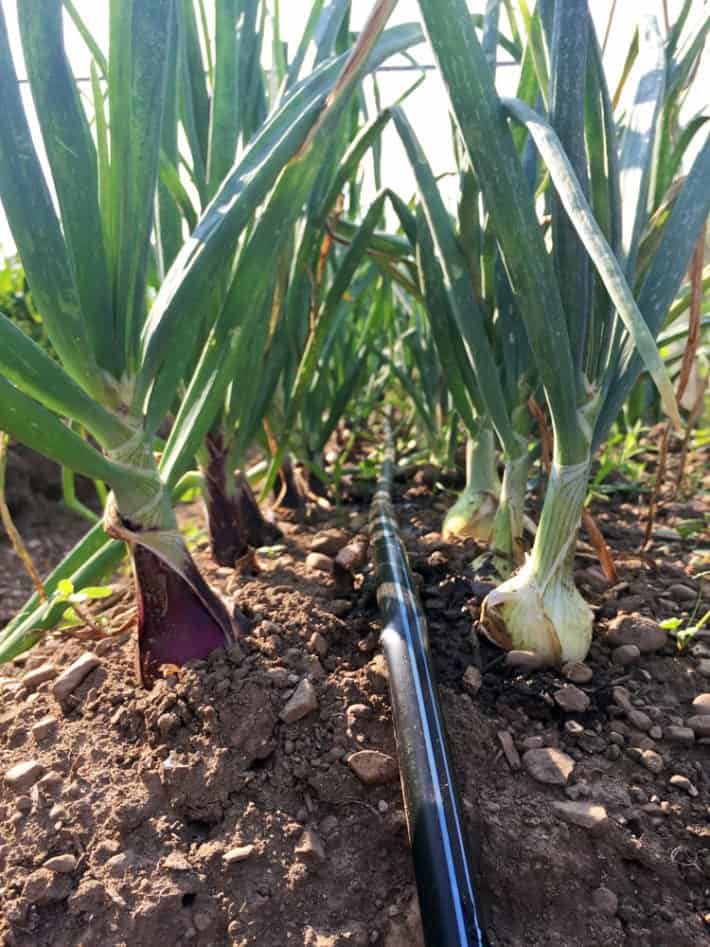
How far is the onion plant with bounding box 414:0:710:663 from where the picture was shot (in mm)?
496

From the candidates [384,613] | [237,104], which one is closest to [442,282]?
[237,104]

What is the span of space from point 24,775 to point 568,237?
0.65 meters

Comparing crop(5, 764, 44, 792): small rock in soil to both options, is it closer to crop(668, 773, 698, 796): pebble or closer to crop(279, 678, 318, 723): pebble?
crop(279, 678, 318, 723): pebble

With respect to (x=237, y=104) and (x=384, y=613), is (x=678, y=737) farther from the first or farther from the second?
(x=237, y=104)

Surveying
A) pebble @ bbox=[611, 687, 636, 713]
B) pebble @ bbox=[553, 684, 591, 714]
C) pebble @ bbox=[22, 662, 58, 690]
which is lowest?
pebble @ bbox=[611, 687, 636, 713]

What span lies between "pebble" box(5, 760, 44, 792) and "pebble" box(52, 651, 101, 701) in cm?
7

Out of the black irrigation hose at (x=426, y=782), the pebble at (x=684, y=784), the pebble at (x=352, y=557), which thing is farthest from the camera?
the pebble at (x=352, y=557)

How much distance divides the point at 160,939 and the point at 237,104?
769 millimetres

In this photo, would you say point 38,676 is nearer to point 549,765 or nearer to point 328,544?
point 328,544

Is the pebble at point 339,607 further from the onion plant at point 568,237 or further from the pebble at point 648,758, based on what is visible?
the pebble at point 648,758

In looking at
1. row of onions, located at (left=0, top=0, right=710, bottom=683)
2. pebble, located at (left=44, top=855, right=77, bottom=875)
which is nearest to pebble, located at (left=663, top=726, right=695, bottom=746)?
row of onions, located at (left=0, top=0, right=710, bottom=683)

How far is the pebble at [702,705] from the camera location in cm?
58

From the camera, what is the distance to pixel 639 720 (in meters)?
0.57

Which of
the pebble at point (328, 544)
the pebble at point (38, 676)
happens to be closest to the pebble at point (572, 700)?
the pebble at point (328, 544)
